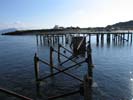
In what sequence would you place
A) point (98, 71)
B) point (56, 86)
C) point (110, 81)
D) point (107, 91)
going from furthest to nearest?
point (98, 71) < point (110, 81) < point (56, 86) < point (107, 91)

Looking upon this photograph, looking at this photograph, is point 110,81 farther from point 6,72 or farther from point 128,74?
point 6,72

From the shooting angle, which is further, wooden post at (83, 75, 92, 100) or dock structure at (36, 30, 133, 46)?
dock structure at (36, 30, 133, 46)

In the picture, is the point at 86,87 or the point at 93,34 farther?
the point at 93,34

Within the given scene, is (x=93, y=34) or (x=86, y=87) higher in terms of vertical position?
(x=93, y=34)

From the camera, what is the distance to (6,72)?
1018 inches

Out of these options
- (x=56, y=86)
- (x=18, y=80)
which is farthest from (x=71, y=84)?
(x=18, y=80)

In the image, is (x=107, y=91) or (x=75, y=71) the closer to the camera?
(x=107, y=91)

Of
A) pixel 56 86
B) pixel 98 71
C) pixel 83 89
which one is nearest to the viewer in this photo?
pixel 83 89

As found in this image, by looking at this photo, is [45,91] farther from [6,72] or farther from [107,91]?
[6,72]

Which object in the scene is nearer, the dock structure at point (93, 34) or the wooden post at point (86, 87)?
the wooden post at point (86, 87)

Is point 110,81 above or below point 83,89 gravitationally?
below

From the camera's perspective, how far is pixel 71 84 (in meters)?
20.2

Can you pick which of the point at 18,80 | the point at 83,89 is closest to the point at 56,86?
the point at 18,80

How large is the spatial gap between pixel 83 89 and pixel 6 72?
727 inches
